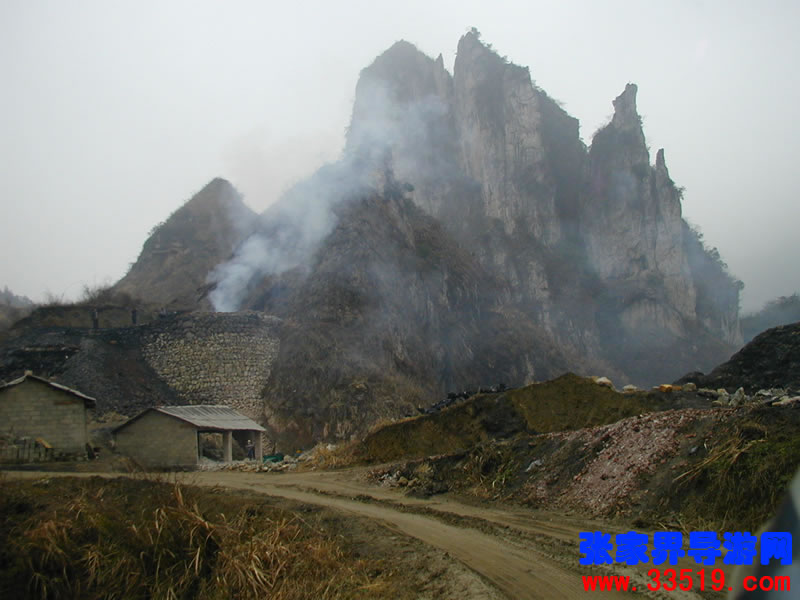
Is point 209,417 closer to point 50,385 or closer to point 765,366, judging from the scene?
point 50,385

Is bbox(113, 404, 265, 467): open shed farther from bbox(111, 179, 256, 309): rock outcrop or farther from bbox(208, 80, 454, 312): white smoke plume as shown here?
bbox(111, 179, 256, 309): rock outcrop

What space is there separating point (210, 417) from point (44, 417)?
5.63 m

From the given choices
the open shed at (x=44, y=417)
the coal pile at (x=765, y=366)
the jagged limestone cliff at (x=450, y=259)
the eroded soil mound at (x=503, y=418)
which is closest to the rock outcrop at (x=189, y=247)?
the jagged limestone cliff at (x=450, y=259)

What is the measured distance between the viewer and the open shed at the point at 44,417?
19.5 m

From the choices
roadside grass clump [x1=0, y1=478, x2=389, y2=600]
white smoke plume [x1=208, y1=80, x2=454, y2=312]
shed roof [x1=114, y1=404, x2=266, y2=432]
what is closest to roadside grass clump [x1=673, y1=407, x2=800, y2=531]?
roadside grass clump [x1=0, y1=478, x2=389, y2=600]

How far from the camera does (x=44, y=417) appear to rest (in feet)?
65.5

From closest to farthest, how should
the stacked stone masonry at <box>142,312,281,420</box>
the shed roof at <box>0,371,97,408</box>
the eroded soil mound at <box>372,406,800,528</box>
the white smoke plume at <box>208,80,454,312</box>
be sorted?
1. the eroded soil mound at <box>372,406,800,528</box>
2. the shed roof at <box>0,371,97,408</box>
3. the stacked stone masonry at <box>142,312,281,420</box>
4. the white smoke plume at <box>208,80,454,312</box>

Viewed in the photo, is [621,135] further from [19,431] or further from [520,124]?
[19,431]

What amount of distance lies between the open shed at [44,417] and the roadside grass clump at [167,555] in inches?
378

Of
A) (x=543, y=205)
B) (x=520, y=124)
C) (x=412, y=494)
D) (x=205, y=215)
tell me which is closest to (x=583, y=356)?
(x=543, y=205)

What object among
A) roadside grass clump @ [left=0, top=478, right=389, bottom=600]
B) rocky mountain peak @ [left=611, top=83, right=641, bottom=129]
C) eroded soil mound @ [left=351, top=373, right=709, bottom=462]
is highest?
rocky mountain peak @ [left=611, top=83, right=641, bottom=129]

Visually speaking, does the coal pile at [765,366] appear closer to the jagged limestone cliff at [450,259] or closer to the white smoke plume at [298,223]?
the jagged limestone cliff at [450,259]

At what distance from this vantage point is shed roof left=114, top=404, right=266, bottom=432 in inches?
833

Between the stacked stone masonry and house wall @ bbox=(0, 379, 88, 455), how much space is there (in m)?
11.7
